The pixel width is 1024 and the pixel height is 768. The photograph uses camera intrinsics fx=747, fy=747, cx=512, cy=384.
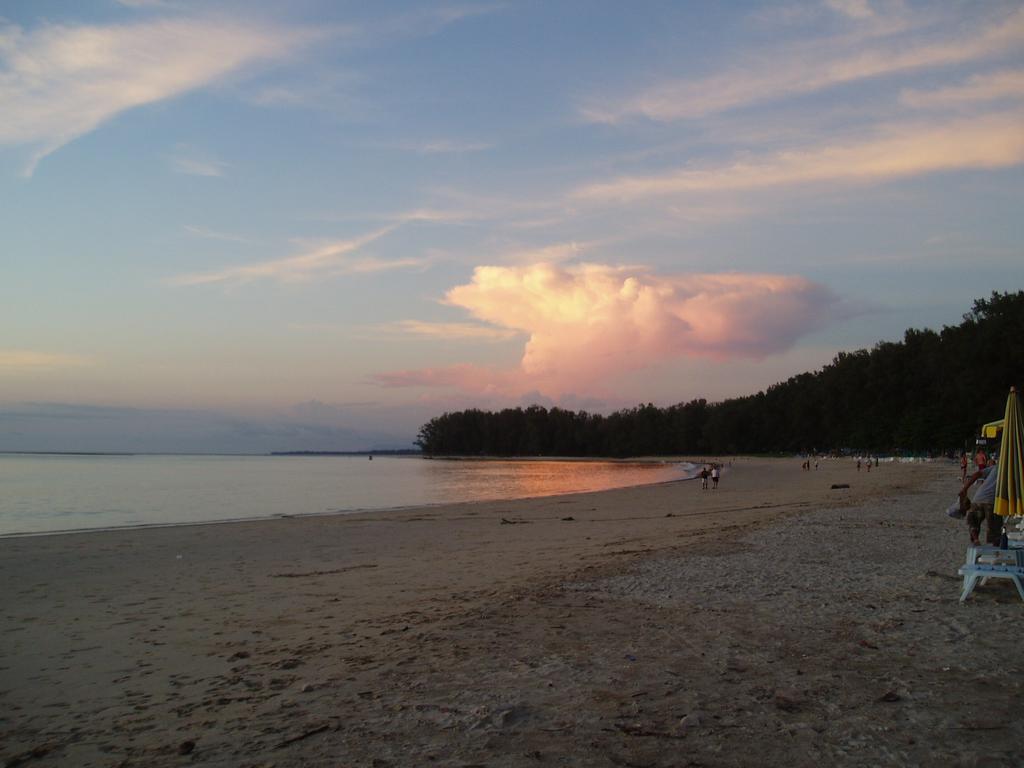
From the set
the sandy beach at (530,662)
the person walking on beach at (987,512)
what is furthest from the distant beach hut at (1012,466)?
the person walking on beach at (987,512)

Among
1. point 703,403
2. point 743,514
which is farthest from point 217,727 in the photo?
point 703,403

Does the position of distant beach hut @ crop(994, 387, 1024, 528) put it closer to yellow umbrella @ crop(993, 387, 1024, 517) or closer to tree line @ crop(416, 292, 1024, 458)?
yellow umbrella @ crop(993, 387, 1024, 517)

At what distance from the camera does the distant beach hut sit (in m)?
8.41

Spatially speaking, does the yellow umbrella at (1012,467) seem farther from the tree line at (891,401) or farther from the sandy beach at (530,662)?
the tree line at (891,401)

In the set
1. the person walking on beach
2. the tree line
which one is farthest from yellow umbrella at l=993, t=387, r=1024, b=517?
the tree line

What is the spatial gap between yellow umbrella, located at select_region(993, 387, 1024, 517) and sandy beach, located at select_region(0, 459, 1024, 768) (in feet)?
3.38

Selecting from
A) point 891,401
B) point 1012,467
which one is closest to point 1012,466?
point 1012,467

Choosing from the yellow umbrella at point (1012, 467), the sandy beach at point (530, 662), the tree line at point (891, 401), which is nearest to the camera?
the sandy beach at point (530, 662)

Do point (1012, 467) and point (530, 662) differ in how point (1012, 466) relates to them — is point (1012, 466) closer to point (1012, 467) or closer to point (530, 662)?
point (1012, 467)

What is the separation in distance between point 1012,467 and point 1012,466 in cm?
1

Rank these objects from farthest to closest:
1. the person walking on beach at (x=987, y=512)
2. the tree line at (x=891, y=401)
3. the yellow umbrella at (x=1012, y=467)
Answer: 1. the tree line at (x=891, y=401)
2. the person walking on beach at (x=987, y=512)
3. the yellow umbrella at (x=1012, y=467)

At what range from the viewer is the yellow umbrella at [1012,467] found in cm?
841

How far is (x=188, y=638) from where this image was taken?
833 centimetres

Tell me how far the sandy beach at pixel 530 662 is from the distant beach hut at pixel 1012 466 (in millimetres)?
1035
